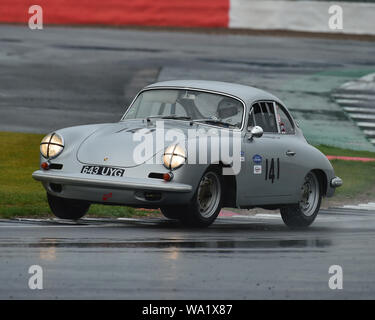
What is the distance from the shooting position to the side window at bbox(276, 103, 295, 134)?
44.0 ft

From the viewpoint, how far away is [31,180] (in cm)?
1599

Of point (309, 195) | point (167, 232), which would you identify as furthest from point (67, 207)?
point (309, 195)

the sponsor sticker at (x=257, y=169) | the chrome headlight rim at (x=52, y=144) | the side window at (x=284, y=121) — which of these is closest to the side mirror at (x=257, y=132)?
the sponsor sticker at (x=257, y=169)

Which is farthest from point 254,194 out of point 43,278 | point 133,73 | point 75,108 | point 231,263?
point 133,73

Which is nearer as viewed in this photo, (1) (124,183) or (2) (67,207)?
(1) (124,183)

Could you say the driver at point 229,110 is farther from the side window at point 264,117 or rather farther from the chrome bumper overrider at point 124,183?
the chrome bumper overrider at point 124,183

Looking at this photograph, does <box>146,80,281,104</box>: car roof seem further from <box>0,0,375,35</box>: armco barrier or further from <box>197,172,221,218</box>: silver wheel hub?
<box>0,0,375,35</box>: armco barrier

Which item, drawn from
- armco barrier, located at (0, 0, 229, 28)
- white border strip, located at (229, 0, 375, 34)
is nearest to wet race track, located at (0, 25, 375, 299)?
armco barrier, located at (0, 0, 229, 28)

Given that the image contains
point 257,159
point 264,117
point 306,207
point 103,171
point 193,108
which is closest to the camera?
point 103,171

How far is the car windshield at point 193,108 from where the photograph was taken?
41.5 ft

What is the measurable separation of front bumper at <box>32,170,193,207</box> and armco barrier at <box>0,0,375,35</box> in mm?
25175

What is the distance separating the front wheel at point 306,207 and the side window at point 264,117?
0.75m

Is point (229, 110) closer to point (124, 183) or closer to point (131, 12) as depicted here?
point (124, 183)

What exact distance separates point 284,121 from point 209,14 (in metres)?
24.0
